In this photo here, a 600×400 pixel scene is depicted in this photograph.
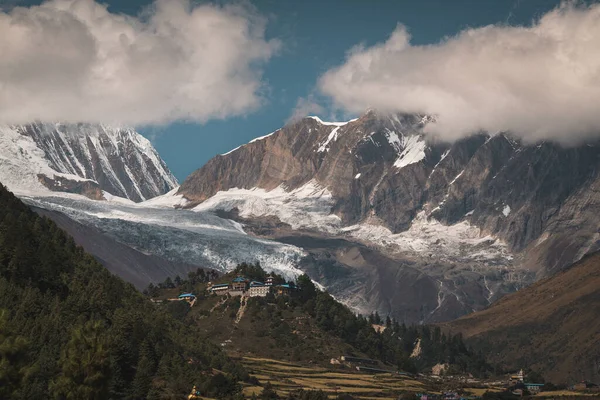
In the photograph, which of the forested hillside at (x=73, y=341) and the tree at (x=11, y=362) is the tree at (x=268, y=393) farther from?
the tree at (x=11, y=362)

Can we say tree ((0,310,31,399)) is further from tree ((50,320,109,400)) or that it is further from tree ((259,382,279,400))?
tree ((259,382,279,400))

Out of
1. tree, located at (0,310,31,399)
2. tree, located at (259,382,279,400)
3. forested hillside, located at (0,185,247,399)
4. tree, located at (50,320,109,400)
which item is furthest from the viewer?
tree, located at (259,382,279,400)

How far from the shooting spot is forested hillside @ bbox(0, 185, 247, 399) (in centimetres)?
12112

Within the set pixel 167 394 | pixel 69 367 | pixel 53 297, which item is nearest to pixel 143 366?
pixel 167 394

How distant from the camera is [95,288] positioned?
190m

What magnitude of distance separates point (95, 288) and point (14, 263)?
611 inches

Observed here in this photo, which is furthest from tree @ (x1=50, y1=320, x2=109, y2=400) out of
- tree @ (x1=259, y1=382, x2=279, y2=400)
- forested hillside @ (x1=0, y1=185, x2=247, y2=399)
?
tree @ (x1=259, y1=382, x2=279, y2=400)

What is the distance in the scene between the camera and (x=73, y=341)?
125m

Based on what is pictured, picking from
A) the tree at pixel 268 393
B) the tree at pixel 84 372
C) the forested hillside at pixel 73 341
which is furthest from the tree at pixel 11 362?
the tree at pixel 268 393

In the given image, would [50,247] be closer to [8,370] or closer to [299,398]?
[299,398]

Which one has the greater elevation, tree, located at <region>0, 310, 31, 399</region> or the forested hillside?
the forested hillside

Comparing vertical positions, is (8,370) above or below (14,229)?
below

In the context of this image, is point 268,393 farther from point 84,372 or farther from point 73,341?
point 84,372

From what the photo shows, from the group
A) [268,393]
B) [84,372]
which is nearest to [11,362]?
[84,372]
